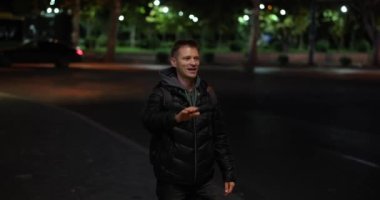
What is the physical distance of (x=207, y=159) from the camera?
4.07m

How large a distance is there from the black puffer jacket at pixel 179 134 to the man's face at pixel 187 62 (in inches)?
2.6

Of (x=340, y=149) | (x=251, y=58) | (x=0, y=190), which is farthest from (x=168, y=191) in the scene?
(x=251, y=58)

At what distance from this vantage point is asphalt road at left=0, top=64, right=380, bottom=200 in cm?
832

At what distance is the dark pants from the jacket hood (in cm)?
60

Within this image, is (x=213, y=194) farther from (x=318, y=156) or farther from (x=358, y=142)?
(x=358, y=142)

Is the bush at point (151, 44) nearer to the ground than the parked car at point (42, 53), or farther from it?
nearer to the ground

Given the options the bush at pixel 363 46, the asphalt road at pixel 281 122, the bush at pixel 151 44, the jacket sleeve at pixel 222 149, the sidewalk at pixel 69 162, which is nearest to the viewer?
the jacket sleeve at pixel 222 149

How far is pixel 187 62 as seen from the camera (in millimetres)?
4074

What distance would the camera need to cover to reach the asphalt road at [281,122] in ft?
27.3

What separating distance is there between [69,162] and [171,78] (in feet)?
16.4

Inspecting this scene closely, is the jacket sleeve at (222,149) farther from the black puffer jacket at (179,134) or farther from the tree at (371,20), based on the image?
the tree at (371,20)

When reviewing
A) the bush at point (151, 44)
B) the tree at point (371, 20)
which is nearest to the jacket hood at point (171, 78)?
the tree at point (371, 20)

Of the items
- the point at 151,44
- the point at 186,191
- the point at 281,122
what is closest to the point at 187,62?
the point at 186,191

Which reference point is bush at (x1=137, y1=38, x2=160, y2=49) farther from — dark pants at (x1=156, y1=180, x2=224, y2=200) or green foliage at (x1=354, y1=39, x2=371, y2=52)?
dark pants at (x1=156, y1=180, x2=224, y2=200)
